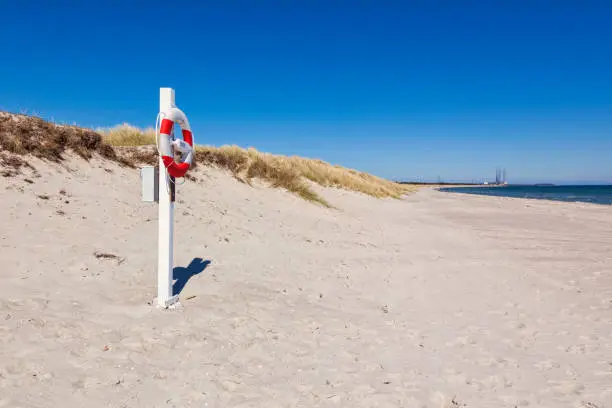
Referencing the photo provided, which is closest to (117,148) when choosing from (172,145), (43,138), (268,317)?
(43,138)

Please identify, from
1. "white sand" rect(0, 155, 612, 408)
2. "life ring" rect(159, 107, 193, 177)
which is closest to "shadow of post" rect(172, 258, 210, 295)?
"white sand" rect(0, 155, 612, 408)

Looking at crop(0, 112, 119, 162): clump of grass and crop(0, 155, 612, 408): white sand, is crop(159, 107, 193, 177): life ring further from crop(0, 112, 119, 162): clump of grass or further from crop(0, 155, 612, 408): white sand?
crop(0, 112, 119, 162): clump of grass

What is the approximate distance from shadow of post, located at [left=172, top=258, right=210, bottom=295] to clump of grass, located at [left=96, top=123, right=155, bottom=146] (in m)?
8.41

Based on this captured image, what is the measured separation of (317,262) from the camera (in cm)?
762

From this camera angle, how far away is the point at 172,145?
15.9 ft

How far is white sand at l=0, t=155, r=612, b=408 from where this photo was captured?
3.18 meters

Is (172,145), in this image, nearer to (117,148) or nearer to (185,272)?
(185,272)

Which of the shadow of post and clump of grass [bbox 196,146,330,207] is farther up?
clump of grass [bbox 196,146,330,207]

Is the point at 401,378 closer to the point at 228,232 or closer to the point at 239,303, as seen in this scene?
the point at 239,303

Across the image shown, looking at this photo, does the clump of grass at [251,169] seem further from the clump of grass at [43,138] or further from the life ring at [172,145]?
the life ring at [172,145]

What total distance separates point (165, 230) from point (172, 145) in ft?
3.41

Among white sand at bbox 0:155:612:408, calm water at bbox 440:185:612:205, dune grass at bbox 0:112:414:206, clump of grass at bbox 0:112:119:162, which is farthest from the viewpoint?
calm water at bbox 440:185:612:205

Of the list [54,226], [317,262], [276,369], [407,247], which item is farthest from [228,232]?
[276,369]

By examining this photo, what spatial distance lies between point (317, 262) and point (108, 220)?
388 centimetres
